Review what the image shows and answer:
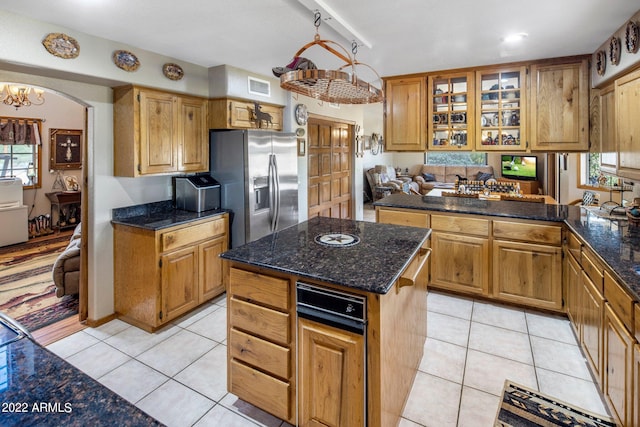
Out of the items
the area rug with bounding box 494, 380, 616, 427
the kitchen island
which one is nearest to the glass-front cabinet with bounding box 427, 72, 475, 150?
the kitchen island

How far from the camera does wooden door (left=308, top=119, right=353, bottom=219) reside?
17.0 feet

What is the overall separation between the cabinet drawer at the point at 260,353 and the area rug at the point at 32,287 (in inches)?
90.0

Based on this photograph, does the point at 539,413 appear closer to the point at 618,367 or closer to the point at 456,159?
the point at 618,367

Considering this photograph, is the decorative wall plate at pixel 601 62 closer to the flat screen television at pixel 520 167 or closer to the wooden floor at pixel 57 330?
the wooden floor at pixel 57 330

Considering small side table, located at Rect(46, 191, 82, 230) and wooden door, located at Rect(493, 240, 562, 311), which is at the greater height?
small side table, located at Rect(46, 191, 82, 230)

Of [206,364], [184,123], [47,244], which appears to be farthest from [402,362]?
[47,244]

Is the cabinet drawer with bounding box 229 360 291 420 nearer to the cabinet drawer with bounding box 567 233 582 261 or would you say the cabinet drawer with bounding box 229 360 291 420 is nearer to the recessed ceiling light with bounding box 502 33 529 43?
the cabinet drawer with bounding box 567 233 582 261

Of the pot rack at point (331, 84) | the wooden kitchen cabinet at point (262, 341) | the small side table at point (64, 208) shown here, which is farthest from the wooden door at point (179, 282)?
the small side table at point (64, 208)

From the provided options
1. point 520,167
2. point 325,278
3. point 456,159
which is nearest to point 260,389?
point 325,278

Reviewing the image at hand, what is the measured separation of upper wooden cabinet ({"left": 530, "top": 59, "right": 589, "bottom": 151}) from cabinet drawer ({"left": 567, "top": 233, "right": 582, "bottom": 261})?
3.64 feet

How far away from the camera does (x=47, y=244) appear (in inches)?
222

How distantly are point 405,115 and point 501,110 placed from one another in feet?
3.22

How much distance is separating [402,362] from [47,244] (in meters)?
6.22

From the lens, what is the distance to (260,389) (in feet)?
6.05
